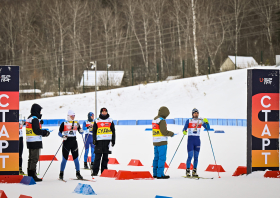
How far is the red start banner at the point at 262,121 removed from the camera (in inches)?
362

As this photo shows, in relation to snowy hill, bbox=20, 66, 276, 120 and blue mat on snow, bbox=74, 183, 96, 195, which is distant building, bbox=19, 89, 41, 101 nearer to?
snowy hill, bbox=20, 66, 276, 120

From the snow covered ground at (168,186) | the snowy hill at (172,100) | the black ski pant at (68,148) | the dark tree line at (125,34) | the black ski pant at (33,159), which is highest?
the dark tree line at (125,34)

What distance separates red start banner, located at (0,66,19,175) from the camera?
332 inches

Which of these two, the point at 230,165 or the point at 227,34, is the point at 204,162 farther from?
the point at 227,34

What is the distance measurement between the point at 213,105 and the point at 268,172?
831 inches

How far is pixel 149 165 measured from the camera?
1151 cm

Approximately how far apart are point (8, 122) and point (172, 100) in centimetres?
2532

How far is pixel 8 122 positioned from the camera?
8516 millimetres

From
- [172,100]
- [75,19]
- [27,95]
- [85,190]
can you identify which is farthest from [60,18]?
[85,190]

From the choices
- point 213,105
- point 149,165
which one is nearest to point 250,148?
point 149,165

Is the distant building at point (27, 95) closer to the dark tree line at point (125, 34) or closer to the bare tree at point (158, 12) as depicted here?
the dark tree line at point (125, 34)

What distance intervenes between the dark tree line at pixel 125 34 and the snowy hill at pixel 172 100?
8.14m

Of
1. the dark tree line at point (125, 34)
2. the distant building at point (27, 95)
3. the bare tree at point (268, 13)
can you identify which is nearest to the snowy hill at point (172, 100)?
the distant building at point (27, 95)

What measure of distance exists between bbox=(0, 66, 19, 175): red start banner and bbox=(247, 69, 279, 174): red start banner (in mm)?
5390
